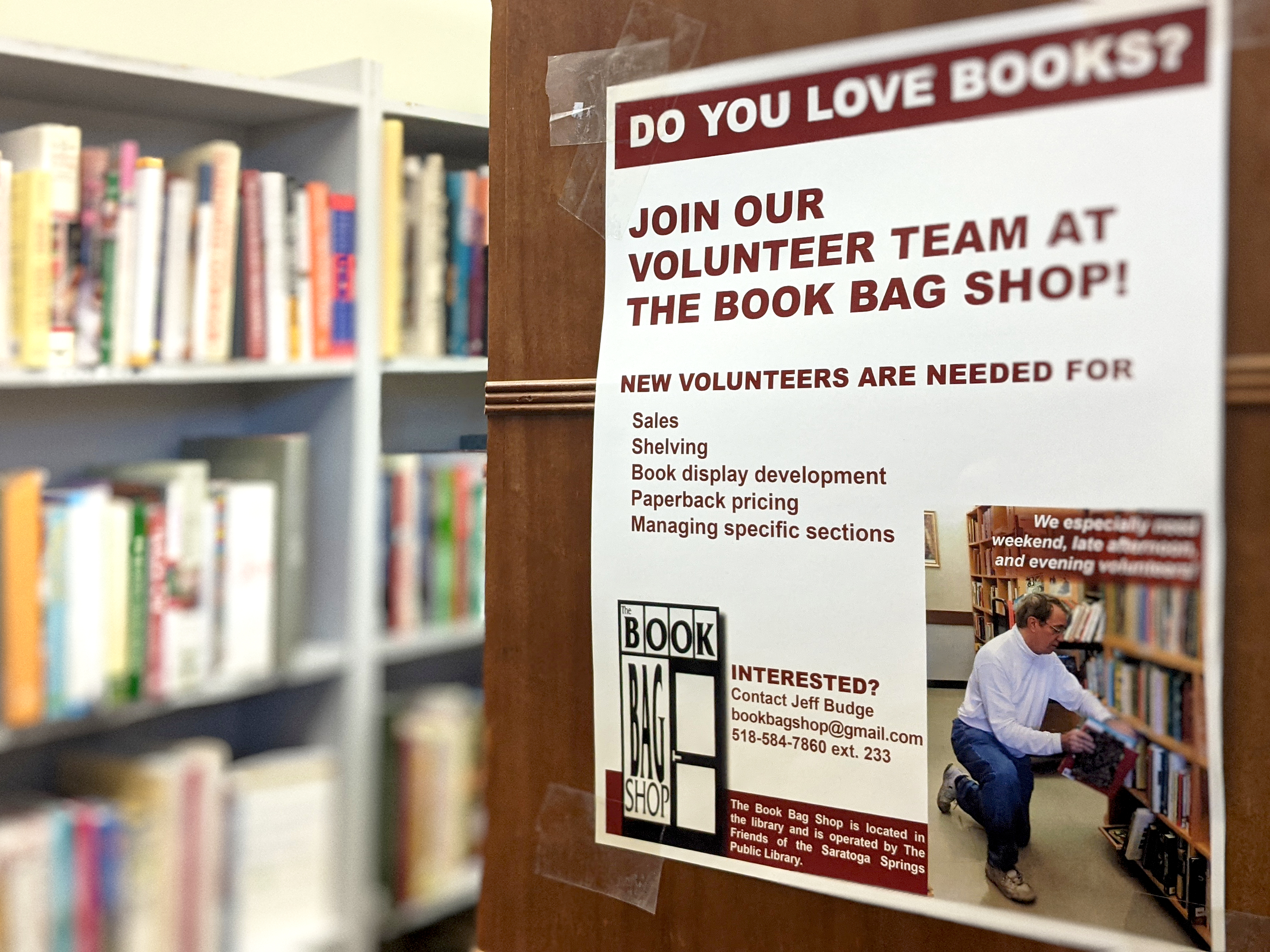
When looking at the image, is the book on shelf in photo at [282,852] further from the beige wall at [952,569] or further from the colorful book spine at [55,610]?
the beige wall at [952,569]

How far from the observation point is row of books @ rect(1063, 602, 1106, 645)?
0.42 metres

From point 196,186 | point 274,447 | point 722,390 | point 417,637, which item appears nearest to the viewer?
point 722,390

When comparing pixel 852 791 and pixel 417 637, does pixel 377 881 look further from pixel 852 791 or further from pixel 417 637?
pixel 852 791

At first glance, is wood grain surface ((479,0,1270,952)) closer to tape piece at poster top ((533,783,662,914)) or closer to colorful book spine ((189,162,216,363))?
tape piece at poster top ((533,783,662,914))

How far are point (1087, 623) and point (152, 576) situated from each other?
4.33 feet

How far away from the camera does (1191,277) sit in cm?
41

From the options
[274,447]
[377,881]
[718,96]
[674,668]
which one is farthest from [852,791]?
[377,881]

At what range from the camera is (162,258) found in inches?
55.4

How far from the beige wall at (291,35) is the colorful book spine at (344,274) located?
0.30 metres

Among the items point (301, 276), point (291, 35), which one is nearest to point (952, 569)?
point (301, 276)

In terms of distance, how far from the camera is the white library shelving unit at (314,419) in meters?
1.47

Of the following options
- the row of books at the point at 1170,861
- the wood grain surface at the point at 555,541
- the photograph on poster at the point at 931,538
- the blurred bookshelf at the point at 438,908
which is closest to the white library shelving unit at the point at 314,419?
the blurred bookshelf at the point at 438,908

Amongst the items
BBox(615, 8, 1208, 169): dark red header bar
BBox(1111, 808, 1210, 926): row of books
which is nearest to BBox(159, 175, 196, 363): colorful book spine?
BBox(615, 8, 1208, 169): dark red header bar

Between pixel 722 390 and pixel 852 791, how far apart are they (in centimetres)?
20
